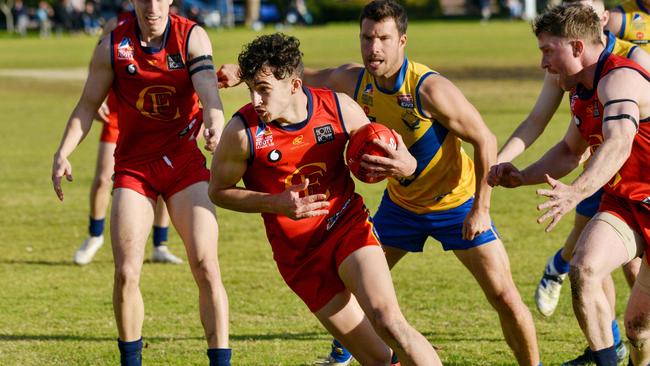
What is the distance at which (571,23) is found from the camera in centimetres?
592

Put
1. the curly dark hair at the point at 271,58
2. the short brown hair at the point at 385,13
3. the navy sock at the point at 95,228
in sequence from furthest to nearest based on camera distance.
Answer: the navy sock at the point at 95,228, the short brown hair at the point at 385,13, the curly dark hair at the point at 271,58

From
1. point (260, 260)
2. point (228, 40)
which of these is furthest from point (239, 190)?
point (228, 40)

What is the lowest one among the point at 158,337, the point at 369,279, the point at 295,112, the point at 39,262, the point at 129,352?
the point at 39,262

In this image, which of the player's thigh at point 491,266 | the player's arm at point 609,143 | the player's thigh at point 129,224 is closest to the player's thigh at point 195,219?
the player's thigh at point 129,224

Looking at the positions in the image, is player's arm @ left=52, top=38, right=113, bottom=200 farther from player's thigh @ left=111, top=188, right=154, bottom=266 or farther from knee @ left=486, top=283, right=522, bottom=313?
knee @ left=486, top=283, right=522, bottom=313

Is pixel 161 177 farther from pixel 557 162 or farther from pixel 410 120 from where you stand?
pixel 557 162

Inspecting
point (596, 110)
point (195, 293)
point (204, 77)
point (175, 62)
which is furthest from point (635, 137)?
point (195, 293)

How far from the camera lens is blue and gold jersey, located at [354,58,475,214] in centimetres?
657

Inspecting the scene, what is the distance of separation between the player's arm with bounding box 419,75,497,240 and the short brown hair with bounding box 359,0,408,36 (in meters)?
0.38

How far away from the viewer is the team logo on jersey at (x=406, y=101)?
655 cm

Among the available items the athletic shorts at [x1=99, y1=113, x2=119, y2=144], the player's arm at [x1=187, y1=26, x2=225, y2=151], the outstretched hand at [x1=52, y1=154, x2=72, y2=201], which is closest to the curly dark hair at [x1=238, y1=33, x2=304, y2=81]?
the player's arm at [x1=187, y1=26, x2=225, y2=151]

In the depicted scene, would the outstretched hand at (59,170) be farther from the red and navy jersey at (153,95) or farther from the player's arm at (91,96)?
the red and navy jersey at (153,95)

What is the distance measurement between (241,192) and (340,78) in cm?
138

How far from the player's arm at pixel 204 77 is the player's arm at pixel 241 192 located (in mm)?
850
